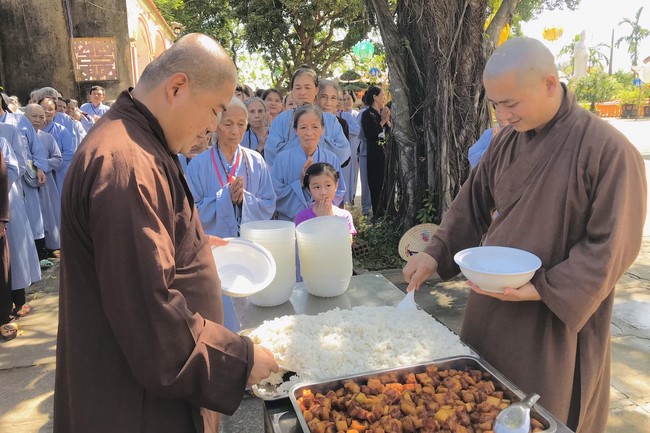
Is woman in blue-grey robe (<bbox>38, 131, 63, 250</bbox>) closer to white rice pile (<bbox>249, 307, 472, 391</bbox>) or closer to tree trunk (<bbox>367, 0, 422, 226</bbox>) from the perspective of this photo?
tree trunk (<bbox>367, 0, 422, 226</bbox>)

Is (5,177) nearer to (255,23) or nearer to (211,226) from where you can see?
(211,226)

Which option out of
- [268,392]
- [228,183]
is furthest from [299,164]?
[268,392]

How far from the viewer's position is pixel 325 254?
2375mm

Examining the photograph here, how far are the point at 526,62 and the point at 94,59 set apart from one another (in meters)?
10.3

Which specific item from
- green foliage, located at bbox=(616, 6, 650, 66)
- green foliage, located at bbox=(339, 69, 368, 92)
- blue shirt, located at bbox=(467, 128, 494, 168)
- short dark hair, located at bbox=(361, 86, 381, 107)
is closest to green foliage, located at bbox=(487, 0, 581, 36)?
green foliage, located at bbox=(339, 69, 368, 92)

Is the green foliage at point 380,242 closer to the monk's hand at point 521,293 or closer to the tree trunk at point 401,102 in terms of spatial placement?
the tree trunk at point 401,102

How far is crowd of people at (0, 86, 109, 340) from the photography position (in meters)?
4.55

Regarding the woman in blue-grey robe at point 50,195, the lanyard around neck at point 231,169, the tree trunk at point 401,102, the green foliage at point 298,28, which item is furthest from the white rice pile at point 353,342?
the green foliage at point 298,28

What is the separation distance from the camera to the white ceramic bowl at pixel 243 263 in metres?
2.02

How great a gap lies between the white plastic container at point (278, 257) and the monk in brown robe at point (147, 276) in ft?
2.82

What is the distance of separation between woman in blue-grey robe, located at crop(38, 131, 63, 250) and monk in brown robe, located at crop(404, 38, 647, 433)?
6.12m

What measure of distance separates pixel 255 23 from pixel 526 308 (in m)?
15.0

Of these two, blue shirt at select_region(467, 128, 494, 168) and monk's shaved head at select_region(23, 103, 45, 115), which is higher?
monk's shaved head at select_region(23, 103, 45, 115)

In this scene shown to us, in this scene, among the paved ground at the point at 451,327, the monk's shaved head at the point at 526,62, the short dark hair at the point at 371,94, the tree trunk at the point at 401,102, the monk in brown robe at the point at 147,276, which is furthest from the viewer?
the short dark hair at the point at 371,94
